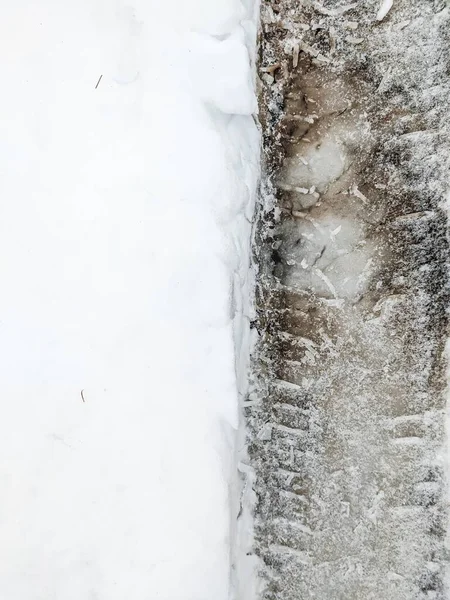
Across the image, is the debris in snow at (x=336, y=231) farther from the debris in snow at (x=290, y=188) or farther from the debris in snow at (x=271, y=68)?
the debris in snow at (x=271, y=68)

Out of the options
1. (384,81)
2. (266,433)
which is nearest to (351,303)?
(266,433)

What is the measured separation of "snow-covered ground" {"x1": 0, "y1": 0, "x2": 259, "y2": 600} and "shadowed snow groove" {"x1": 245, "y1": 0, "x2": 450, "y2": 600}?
0.88 feet

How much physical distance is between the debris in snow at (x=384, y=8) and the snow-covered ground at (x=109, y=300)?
55cm

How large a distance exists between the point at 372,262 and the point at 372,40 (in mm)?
743

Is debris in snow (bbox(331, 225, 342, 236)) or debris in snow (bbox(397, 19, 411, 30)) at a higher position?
debris in snow (bbox(397, 19, 411, 30))

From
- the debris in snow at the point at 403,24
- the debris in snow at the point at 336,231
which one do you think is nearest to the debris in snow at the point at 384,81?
the debris in snow at the point at 403,24

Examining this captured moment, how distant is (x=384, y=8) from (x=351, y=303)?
0.99 m

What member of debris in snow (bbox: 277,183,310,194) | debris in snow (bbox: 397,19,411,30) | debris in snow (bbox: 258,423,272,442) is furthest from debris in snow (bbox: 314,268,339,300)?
debris in snow (bbox: 397,19,411,30)

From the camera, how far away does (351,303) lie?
167 cm

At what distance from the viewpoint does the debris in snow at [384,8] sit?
1.61 m

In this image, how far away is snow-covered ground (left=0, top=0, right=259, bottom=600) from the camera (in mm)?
1466

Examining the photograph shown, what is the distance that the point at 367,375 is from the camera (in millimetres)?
1644

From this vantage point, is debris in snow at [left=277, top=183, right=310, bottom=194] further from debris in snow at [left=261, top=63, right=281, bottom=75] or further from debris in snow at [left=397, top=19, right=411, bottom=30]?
debris in snow at [left=397, top=19, right=411, bottom=30]

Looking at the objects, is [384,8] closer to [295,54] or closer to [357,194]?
[295,54]
